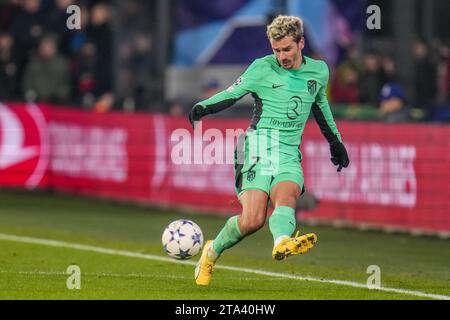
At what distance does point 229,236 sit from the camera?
11.6 m

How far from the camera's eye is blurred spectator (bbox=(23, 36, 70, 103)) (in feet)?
79.8

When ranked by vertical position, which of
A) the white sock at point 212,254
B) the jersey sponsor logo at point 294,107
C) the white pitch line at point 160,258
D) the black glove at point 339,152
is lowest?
the white pitch line at point 160,258

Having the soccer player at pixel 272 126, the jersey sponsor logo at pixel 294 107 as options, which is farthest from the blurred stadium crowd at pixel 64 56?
the jersey sponsor logo at pixel 294 107

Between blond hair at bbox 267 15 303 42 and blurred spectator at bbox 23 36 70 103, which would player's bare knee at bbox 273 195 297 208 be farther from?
blurred spectator at bbox 23 36 70 103

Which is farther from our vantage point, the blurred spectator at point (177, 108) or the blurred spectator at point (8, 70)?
the blurred spectator at point (8, 70)

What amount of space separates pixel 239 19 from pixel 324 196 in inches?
187

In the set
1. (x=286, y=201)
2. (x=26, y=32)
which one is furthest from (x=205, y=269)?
(x=26, y=32)

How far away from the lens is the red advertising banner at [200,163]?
18188 mm

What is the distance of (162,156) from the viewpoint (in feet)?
72.1

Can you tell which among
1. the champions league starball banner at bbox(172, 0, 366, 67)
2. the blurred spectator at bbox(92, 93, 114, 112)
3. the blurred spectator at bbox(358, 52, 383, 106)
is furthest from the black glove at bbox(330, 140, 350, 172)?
the blurred spectator at bbox(92, 93, 114, 112)

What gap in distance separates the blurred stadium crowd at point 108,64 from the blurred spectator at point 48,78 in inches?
0.7

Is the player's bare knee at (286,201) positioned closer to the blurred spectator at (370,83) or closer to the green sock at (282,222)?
the green sock at (282,222)
